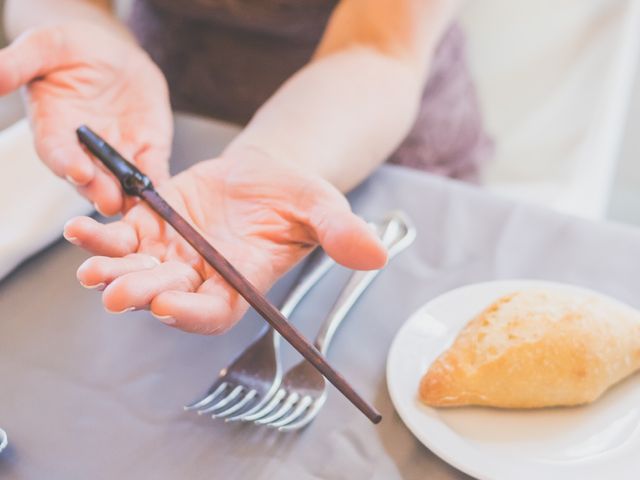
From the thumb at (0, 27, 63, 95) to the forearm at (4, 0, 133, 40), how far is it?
162 mm

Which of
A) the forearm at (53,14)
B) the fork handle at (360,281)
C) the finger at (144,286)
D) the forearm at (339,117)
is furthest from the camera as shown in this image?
the forearm at (53,14)

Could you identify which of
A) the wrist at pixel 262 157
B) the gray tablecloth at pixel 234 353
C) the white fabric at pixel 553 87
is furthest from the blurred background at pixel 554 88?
the wrist at pixel 262 157

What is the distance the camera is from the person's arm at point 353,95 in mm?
647

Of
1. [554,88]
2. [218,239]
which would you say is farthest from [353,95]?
[554,88]

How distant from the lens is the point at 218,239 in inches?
20.2

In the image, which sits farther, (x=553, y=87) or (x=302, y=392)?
(x=553, y=87)

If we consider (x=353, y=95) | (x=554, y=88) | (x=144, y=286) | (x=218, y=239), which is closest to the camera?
(x=144, y=286)

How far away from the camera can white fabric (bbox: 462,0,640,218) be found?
1.13 m

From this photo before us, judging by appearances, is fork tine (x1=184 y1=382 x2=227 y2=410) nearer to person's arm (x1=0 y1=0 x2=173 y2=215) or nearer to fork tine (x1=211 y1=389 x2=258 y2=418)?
fork tine (x1=211 y1=389 x2=258 y2=418)

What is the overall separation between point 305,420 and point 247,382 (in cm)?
5

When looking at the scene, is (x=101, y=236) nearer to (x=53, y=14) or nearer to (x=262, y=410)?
(x=262, y=410)

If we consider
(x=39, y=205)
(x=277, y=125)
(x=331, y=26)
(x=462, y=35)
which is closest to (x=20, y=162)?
(x=39, y=205)

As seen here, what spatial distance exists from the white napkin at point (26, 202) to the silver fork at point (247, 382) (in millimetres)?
219

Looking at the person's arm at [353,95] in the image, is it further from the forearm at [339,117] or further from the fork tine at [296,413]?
the fork tine at [296,413]
